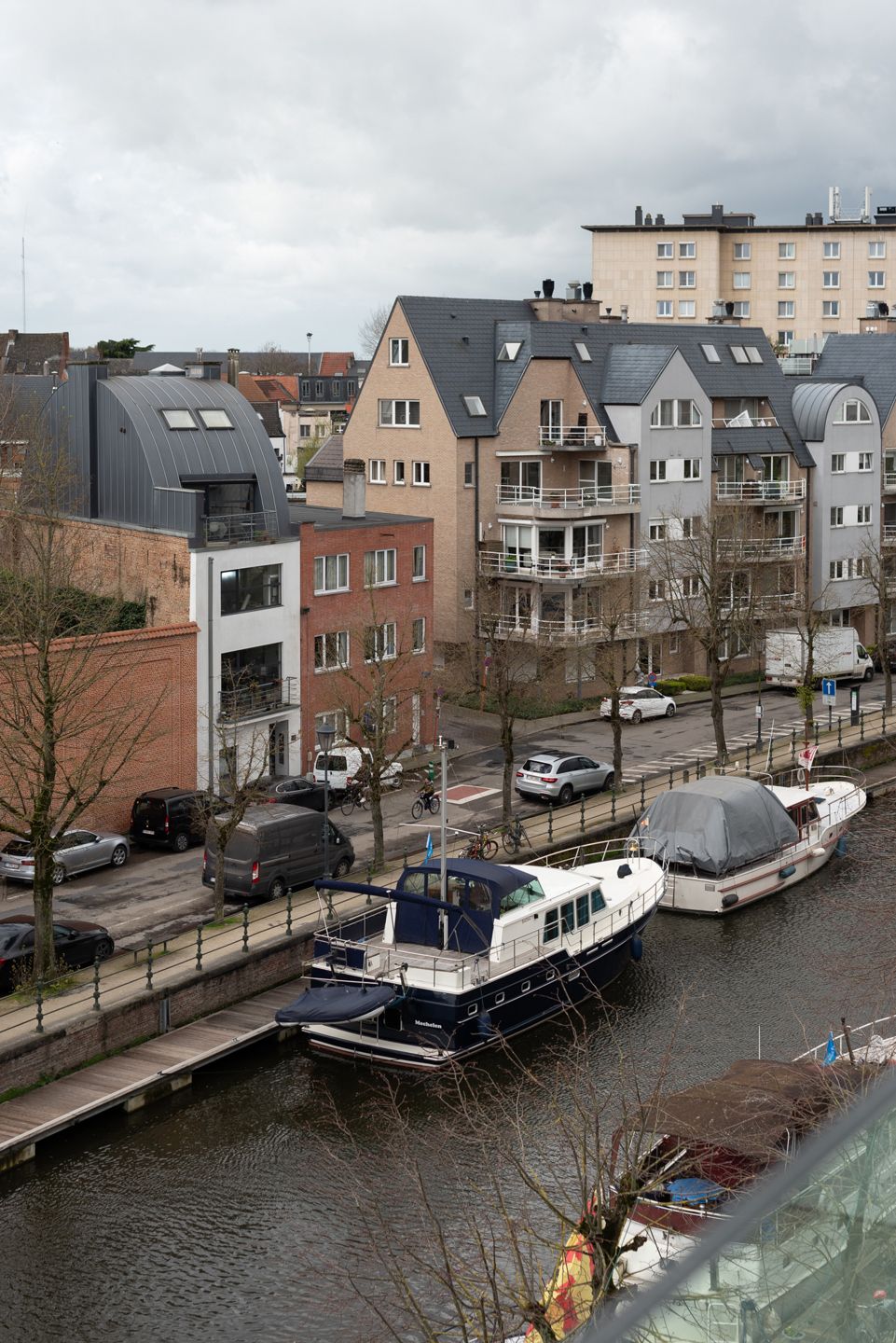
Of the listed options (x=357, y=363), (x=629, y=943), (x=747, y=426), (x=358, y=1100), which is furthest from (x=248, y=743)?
(x=357, y=363)

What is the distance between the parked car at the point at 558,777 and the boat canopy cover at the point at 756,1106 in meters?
22.3

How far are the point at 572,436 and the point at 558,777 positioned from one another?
21242 millimetres

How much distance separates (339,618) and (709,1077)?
24.1 metres

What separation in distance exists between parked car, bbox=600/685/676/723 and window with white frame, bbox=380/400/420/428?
43.8 ft

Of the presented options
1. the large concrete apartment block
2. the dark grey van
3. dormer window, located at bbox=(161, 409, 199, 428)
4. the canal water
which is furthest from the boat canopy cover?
the large concrete apartment block

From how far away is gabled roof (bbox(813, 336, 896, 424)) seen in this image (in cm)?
7294

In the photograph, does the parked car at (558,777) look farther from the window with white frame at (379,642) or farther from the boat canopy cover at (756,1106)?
the boat canopy cover at (756,1106)

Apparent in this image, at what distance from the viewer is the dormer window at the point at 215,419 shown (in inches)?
1850

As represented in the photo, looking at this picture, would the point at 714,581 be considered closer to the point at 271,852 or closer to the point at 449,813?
the point at 449,813

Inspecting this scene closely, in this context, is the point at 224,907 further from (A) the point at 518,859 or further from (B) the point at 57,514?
(B) the point at 57,514

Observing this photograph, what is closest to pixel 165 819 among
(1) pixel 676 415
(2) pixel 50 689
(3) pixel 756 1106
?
(2) pixel 50 689

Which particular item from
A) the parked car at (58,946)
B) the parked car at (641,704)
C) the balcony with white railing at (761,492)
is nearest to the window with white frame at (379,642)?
the parked car at (641,704)

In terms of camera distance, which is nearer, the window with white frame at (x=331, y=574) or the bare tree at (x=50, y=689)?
the bare tree at (x=50, y=689)

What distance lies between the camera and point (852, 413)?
229ft
